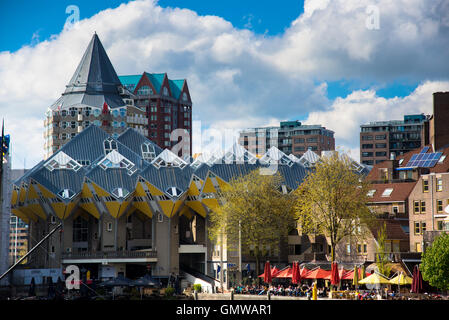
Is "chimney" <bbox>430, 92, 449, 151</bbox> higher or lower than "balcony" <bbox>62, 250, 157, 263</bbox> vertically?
higher

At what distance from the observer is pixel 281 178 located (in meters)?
147

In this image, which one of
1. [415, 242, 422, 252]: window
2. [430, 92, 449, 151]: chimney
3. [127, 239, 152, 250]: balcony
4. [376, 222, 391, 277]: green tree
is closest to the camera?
[376, 222, 391, 277]: green tree

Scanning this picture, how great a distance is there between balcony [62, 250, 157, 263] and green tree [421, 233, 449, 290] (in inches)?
2471

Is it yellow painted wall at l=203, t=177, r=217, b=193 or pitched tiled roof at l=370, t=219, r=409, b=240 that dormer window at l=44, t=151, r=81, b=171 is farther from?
pitched tiled roof at l=370, t=219, r=409, b=240

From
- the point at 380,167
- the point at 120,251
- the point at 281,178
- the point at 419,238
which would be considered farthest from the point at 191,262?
the point at 419,238

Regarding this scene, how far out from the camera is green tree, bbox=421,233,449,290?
9612cm

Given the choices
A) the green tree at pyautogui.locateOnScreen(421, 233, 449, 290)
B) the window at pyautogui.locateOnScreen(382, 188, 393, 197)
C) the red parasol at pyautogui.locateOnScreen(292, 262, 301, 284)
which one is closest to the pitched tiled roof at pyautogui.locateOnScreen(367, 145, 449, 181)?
the window at pyautogui.locateOnScreen(382, 188, 393, 197)

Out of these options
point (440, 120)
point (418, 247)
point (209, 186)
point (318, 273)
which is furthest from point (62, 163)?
point (418, 247)

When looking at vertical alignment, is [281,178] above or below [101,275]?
above

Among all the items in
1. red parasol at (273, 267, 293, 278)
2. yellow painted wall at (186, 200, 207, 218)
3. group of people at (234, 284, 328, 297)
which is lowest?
group of people at (234, 284, 328, 297)

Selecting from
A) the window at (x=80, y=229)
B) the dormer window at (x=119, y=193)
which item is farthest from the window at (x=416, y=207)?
the window at (x=80, y=229)

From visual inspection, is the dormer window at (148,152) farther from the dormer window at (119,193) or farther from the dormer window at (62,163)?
the dormer window at (119,193)
